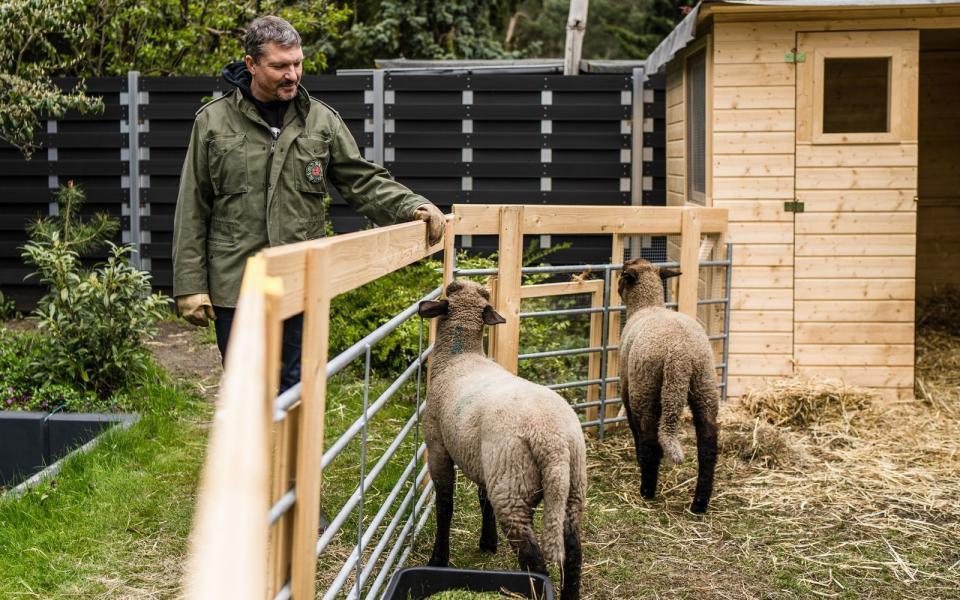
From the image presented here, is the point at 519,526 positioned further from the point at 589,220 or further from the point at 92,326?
the point at 92,326

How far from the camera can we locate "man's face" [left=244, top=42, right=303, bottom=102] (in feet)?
13.3

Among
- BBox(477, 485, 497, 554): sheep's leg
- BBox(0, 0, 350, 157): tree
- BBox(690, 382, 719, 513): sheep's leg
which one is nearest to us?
BBox(477, 485, 497, 554): sheep's leg

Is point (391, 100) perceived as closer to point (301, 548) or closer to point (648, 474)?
point (648, 474)

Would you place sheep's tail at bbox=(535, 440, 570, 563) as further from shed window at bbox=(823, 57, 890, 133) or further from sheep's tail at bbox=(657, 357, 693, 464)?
shed window at bbox=(823, 57, 890, 133)

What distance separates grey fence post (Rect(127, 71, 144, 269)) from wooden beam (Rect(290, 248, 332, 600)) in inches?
326

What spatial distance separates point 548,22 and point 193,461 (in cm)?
2833

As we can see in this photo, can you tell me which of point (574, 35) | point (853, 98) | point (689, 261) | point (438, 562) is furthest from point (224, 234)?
point (574, 35)

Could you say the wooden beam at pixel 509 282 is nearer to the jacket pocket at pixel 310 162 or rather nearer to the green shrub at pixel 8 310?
the jacket pocket at pixel 310 162

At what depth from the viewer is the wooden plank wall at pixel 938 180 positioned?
10.5 m

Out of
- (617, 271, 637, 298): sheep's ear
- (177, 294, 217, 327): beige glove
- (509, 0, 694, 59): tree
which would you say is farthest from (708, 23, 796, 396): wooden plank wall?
(509, 0, 694, 59): tree

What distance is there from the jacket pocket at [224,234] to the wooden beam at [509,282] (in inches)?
75.6

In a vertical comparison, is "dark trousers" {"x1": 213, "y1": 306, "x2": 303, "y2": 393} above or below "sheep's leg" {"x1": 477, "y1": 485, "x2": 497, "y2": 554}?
above

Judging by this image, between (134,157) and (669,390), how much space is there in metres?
7.08

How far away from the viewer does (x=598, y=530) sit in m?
5.03
